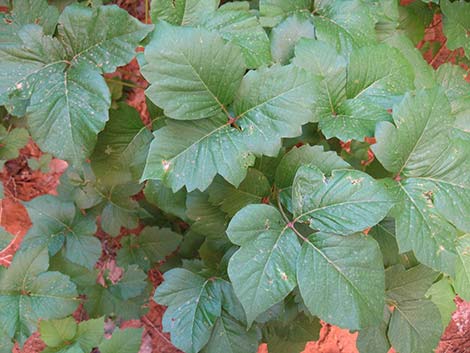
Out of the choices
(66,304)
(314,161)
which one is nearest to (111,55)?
(314,161)

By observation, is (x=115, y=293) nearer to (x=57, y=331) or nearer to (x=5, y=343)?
(x=57, y=331)

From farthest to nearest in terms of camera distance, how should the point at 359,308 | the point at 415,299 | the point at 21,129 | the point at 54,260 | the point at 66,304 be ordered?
the point at 21,129, the point at 54,260, the point at 415,299, the point at 66,304, the point at 359,308

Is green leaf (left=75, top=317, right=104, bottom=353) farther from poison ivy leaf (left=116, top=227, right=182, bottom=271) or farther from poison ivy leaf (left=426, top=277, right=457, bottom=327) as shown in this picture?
poison ivy leaf (left=426, top=277, right=457, bottom=327)

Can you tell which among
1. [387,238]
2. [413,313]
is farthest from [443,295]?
[387,238]

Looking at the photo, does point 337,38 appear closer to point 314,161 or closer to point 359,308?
point 314,161

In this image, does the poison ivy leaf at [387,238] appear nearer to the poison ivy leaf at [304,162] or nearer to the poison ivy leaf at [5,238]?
the poison ivy leaf at [304,162]

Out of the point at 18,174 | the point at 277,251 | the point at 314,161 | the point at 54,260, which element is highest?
the point at 314,161

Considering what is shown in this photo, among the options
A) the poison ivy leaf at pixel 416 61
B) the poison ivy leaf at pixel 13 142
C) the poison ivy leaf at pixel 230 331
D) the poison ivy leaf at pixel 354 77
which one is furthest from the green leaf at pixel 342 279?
the poison ivy leaf at pixel 13 142

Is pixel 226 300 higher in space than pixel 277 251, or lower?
lower
